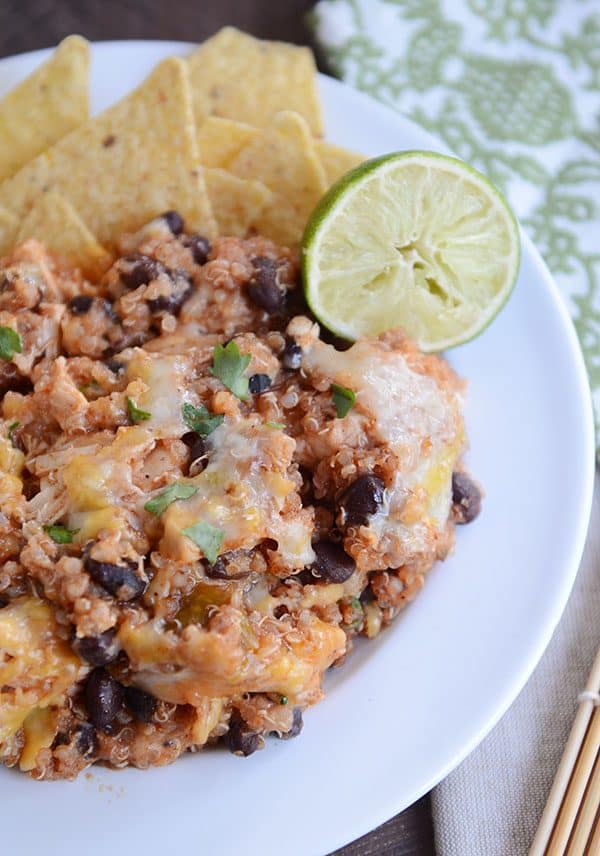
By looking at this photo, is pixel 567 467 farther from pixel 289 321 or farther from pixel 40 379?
pixel 40 379

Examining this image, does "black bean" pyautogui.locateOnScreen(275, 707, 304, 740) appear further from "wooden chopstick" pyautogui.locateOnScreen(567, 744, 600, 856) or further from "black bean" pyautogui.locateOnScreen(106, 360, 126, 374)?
"black bean" pyautogui.locateOnScreen(106, 360, 126, 374)

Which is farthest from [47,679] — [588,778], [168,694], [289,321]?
[588,778]

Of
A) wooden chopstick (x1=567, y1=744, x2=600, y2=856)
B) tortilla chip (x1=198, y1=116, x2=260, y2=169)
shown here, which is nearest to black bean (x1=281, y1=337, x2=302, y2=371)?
tortilla chip (x1=198, y1=116, x2=260, y2=169)

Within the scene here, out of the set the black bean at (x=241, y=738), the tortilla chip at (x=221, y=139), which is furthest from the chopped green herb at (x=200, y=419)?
the tortilla chip at (x=221, y=139)

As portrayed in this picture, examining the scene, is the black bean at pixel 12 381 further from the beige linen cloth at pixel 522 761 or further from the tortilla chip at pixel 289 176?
the beige linen cloth at pixel 522 761

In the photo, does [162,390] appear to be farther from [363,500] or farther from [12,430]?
[363,500]

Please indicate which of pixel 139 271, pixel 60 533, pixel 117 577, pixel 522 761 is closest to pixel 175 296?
pixel 139 271

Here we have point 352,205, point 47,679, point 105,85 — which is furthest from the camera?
point 105,85
